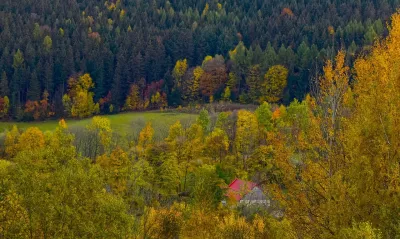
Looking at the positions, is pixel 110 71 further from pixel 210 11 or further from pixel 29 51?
pixel 210 11

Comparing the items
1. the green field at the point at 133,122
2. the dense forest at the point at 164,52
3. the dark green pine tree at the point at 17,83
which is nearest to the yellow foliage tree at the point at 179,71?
→ the dense forest at the point at 164,52

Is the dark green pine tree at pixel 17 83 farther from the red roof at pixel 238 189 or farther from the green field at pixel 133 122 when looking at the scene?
the red roof at pixel 238 189

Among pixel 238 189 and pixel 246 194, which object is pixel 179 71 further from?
pixel 246 194

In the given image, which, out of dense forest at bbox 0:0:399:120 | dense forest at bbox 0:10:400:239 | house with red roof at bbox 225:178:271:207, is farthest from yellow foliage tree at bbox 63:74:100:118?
dense forest at bbox 0:10:400:239

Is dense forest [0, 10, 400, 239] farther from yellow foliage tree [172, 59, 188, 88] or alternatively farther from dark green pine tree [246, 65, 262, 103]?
yellow foliage tree [172, 59, 188, 88]

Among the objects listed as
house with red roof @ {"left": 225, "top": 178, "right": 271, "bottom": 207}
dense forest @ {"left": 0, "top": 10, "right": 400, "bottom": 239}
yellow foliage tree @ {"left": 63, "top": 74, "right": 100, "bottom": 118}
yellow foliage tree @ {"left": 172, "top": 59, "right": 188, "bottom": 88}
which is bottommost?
yellow foliage tree @ {"left": 63, "top": 74, "right": 100, "bottom": 118}

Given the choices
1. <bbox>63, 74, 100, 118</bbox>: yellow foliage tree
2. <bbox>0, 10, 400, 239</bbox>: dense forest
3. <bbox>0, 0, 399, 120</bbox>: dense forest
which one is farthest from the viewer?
<bbox>63, 74, 100, 118</bbox>: yellow foliage tree

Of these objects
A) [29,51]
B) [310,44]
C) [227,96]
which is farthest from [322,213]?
[29,51]
